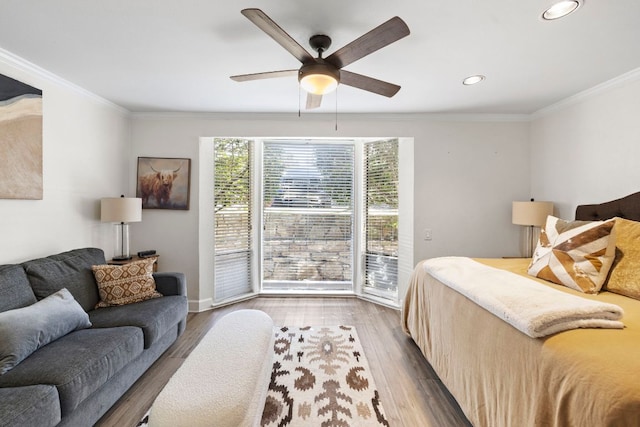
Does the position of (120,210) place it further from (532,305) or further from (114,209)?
(532,305)

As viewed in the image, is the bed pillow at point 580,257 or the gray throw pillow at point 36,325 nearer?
the gray throw pillow at point 36,325

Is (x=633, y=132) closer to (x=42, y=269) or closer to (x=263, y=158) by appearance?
(x=263, y=158)

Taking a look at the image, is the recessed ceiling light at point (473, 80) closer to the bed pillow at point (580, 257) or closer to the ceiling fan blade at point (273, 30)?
the bed pillow at point (580, 257)

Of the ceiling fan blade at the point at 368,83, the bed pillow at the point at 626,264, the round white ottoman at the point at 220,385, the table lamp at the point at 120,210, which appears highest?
the ceiling fan blade at the point at 368,83

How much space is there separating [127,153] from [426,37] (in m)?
Result: 3.54

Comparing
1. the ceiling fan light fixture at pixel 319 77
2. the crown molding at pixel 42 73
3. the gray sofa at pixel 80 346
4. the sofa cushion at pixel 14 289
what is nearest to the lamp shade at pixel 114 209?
the gray sofa at pixel 80 346

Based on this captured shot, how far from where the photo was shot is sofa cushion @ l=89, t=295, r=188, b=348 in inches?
79.7

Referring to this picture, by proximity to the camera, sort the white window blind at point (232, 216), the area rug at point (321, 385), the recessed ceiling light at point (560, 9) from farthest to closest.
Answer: the white window blind at point (232, 216)
the area rug at point (321, 385)
the recessed ceiling light at point (560, 9)

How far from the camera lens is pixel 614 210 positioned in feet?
7.66

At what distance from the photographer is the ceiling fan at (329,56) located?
4.35 ft

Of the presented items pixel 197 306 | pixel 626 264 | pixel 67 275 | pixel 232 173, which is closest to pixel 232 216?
pixel 232 173

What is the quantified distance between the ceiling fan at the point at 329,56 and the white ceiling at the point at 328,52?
10.0 inches

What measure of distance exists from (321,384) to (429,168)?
2.68 meters

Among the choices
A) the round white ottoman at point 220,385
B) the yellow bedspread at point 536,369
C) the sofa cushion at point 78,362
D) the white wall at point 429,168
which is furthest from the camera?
the white wall at point 429,168
